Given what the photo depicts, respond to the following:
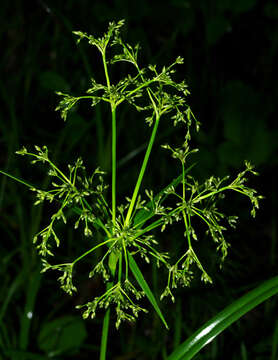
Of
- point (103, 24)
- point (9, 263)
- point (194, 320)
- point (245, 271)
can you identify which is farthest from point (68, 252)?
point (103, 24)

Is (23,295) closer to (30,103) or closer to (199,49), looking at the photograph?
(30,103)

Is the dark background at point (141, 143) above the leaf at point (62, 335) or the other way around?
above

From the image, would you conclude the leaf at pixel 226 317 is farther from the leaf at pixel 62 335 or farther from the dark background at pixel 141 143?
the leaf at pixel 62 335

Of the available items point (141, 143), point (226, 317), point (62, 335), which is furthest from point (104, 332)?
point (141, 143)

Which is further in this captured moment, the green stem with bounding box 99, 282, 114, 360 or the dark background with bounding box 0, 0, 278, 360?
the dark background with bounding box 0, 0, 278, 360

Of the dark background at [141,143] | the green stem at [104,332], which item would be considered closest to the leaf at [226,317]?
the green stem at [104,332]

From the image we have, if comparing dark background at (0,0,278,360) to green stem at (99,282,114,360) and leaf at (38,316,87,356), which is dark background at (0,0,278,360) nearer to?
leaf at (38,316,87,356)

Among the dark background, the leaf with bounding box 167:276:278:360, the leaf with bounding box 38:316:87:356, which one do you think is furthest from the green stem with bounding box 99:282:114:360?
the leaf with bounding box 38:316:87:356
